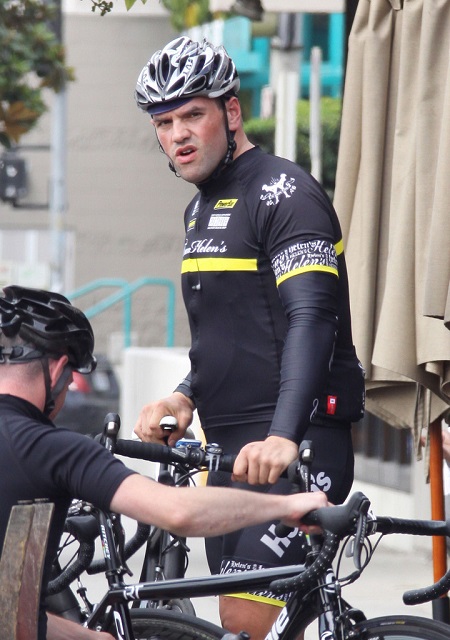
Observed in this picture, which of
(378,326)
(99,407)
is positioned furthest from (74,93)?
(378,326)

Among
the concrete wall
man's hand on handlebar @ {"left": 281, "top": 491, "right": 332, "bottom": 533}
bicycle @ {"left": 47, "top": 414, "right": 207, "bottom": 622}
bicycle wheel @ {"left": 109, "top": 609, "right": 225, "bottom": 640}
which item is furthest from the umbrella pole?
the concrete wall

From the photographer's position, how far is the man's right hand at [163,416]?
153 inches

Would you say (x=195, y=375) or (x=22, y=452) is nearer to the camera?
(x=22, y=452)

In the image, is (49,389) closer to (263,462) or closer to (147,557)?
(263,462)

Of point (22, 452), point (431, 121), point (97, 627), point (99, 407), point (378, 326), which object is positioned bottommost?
point (99, 407)

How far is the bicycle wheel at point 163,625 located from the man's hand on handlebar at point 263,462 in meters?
0.41

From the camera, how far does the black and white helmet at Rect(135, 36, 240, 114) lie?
12.1 ft

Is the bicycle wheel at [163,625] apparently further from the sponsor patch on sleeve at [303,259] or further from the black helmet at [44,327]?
the sponsor patch on sleeve at [303,259]

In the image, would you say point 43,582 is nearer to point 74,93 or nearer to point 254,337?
point 254,337

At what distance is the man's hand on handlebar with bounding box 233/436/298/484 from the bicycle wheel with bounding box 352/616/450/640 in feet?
1.30

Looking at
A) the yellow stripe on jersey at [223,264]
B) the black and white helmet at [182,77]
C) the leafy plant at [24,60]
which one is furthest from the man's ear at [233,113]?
the leafy plant at [24,60]

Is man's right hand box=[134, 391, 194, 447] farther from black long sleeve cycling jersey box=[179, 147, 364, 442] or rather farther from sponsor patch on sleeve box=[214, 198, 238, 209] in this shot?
sponsor patch on sleeve box=[214, 198, 238, 209]

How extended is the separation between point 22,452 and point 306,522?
23.9 inches

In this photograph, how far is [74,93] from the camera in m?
30.7
